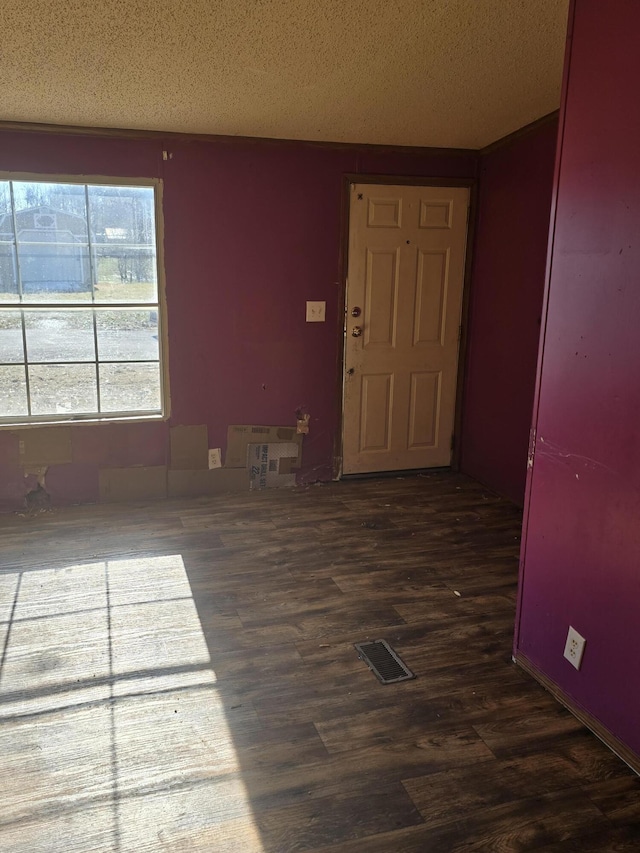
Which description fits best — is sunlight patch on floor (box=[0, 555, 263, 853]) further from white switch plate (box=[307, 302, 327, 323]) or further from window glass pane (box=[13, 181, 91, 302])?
white switch plate (box=[307, 302, 327, 323])

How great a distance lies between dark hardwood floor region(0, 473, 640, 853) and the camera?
5.82 feet

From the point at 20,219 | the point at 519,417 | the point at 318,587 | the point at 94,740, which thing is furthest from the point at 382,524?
the point at 20,219

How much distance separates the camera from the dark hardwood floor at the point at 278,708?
177 centimetres

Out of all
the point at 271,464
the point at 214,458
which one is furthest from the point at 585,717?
the point at 214,458

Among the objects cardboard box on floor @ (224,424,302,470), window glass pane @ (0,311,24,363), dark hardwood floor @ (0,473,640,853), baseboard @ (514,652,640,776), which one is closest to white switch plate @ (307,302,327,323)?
cardboard box on floor @ (224,424,302,470)

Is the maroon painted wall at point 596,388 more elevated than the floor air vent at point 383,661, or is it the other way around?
the maroon painted wall at point 596,388

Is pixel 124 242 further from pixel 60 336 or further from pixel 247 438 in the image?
pixel 247 438

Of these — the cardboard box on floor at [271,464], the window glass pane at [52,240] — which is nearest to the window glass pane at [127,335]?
the window glass pane at [52,240]

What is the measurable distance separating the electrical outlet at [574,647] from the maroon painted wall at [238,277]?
2.69 metres

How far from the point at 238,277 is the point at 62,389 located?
4.53ft

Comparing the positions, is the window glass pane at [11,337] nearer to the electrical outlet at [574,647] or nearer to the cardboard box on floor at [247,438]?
the cardboard box on floor at [247,438]

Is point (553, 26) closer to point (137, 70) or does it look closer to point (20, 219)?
point (137, 70)

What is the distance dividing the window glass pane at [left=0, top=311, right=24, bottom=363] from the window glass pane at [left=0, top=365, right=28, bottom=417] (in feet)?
0.21

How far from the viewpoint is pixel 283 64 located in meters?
2.81
